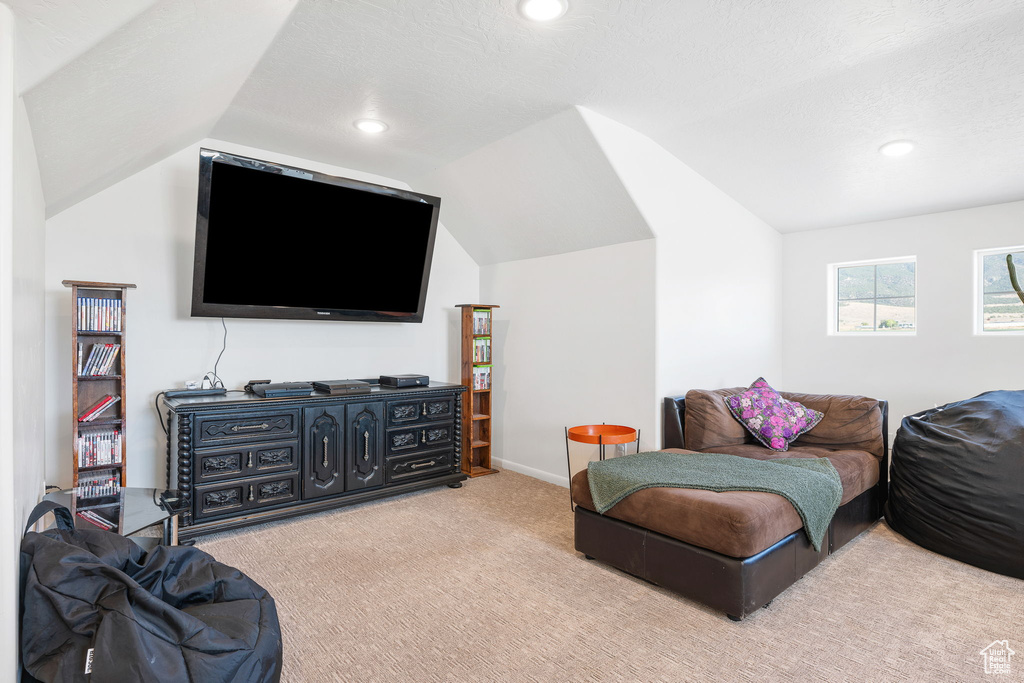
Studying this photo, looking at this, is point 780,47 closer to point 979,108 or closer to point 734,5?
point 734,5

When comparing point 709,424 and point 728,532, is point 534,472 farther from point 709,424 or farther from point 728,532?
point 728,532

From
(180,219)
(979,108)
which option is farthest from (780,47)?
(180,219)

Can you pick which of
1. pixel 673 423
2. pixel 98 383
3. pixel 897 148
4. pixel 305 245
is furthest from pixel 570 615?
pixel 897 148

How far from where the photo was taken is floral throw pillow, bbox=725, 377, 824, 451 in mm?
3477

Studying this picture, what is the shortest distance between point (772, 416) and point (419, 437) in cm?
240

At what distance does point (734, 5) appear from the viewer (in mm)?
2162

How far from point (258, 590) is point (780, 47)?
306 cm

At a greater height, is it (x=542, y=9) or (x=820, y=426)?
(x=542, y=9)

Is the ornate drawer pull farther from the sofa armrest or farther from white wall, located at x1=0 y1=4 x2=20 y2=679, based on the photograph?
the sofa armrest

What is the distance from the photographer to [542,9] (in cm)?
215

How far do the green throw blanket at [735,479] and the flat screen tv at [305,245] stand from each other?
2069 mm

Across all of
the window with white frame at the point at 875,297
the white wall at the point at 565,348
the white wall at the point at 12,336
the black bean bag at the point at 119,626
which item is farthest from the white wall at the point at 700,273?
the black bean bag at the point at 119,626

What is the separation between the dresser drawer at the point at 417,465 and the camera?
3.72 m
